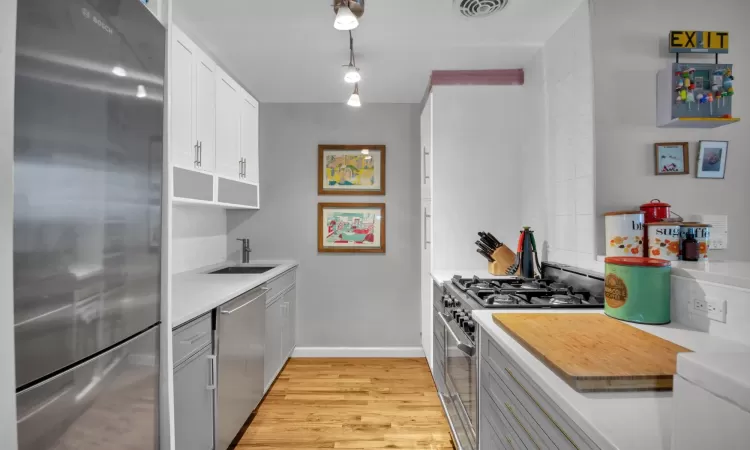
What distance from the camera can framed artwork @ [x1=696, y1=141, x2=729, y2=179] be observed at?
69.4 inches

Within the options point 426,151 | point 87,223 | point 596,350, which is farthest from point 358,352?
point 87,223

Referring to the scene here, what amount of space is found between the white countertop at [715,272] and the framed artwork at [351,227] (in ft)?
8.21

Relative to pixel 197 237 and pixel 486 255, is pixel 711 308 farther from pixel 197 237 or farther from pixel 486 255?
pixel 197 237

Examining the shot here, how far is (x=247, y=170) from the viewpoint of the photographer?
119 inches

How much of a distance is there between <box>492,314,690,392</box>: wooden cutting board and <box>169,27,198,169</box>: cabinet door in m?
1.79

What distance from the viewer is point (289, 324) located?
340cm

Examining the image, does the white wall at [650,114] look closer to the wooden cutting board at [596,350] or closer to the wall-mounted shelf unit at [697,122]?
the wall-mounted shelf unit at [697,122]

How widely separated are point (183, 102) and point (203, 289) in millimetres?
1054

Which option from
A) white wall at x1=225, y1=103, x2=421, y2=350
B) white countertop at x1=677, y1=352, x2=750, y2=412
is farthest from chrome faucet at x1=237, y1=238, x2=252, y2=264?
white countertop at x1=677, y1=352, x2=750, y2=412

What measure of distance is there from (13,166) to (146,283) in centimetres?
56

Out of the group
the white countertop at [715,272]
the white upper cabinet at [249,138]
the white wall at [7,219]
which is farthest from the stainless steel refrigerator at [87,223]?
the white countertop at [715,272]

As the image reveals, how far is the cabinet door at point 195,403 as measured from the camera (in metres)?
1.55

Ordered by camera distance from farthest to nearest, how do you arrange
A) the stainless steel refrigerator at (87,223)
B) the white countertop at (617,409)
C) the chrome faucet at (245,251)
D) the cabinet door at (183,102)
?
1. the chrome faucet at (245,251)
2. the cabinet door at (183,102)
3. the stainless steel refrigerator at (87,223)
4. the white countertop at (617,409)

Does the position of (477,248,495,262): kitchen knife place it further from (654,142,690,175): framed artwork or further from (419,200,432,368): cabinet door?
(654,142,690,175): framed artwork
